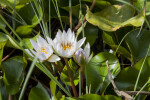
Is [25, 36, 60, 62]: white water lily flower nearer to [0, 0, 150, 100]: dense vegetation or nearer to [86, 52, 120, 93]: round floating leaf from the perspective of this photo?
[0, 0, 150, 100]: dense vegetation

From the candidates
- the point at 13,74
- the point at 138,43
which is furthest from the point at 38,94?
the point at 138,43

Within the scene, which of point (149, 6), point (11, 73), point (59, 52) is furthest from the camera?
point (149, 6)

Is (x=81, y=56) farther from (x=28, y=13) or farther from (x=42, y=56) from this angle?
(x=28, y=13)

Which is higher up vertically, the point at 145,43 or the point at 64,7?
the point at 64,7

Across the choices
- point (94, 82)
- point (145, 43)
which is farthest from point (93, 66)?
point (145, 43)

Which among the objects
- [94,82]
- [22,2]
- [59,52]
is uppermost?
Answer: [22,2]

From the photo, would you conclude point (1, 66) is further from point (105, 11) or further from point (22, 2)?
point (105, 11)
